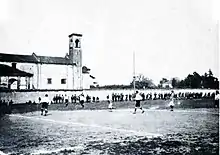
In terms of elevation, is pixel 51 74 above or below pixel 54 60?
below

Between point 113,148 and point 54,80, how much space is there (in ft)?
81.7

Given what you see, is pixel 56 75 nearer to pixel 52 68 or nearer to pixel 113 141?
pixel 52 68

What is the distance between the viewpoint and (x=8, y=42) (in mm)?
8094

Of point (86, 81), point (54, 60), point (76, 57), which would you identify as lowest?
point (86, 81)

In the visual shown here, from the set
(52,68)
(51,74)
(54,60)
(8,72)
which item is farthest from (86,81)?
(8,72)

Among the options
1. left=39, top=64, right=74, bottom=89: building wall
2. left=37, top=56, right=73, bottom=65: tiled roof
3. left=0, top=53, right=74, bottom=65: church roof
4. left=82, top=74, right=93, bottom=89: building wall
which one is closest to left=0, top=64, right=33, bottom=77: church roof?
left=0, top=53, right=74, bottom=65: church roof

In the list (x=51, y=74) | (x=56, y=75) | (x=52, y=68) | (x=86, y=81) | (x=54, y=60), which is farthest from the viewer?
(x=86, y=81)

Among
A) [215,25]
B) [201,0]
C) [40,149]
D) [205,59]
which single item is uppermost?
[201,0]

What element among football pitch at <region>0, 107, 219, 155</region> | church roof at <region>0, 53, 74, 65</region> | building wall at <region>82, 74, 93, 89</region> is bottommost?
football pitch at <region>0, 107, 219, 155</region>

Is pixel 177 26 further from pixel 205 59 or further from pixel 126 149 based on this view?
pixel 126 149

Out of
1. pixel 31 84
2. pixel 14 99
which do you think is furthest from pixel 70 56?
pixel 14 99

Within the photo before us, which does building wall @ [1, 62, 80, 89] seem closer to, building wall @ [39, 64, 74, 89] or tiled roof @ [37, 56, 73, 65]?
building wall @ [39, 64, 74, 89]

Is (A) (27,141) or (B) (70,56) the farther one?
(B) (70,56)

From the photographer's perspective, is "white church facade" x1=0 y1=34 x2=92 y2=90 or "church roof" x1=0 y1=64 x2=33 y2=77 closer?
"church roof" x1=0 y1=64 x2=33 y2=77
